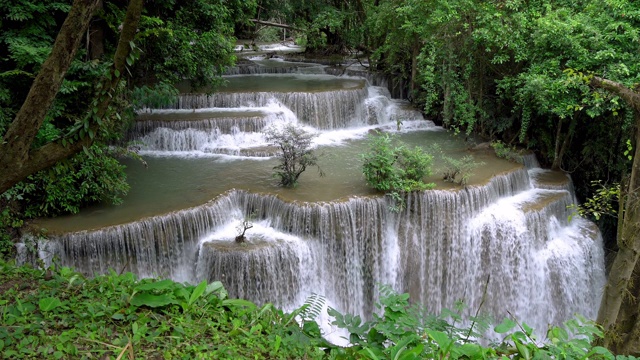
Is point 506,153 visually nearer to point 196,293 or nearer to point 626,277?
point 626,277

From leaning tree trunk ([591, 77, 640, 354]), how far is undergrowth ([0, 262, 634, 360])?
1.66m

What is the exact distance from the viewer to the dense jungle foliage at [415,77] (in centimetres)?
454

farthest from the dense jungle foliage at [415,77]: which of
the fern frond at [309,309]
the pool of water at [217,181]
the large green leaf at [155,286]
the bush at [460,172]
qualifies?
the fern frond at [309,309]

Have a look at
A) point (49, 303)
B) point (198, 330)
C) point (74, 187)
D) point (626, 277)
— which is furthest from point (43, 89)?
point (626, 277)

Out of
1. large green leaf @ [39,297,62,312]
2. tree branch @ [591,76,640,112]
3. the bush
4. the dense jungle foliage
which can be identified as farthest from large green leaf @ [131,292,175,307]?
Result: the bush

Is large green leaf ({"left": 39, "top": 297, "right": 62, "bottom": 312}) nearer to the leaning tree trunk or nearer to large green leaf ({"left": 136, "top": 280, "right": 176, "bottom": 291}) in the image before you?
large green leaf ({"left": 136, "top": 280, "right": 176, "bottom": 291})

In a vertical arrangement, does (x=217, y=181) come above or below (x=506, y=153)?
below

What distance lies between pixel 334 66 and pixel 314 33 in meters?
1.39

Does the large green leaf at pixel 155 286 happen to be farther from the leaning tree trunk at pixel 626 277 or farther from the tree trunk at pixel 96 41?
the tree trunk at pixel 96 41

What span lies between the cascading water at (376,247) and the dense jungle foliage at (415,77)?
106cm

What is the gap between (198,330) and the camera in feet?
10.6

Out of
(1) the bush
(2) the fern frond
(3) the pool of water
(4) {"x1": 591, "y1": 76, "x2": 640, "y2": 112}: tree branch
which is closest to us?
(2) the fern frond

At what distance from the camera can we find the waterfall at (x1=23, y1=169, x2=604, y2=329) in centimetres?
712

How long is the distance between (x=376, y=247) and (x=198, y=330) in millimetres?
5017
